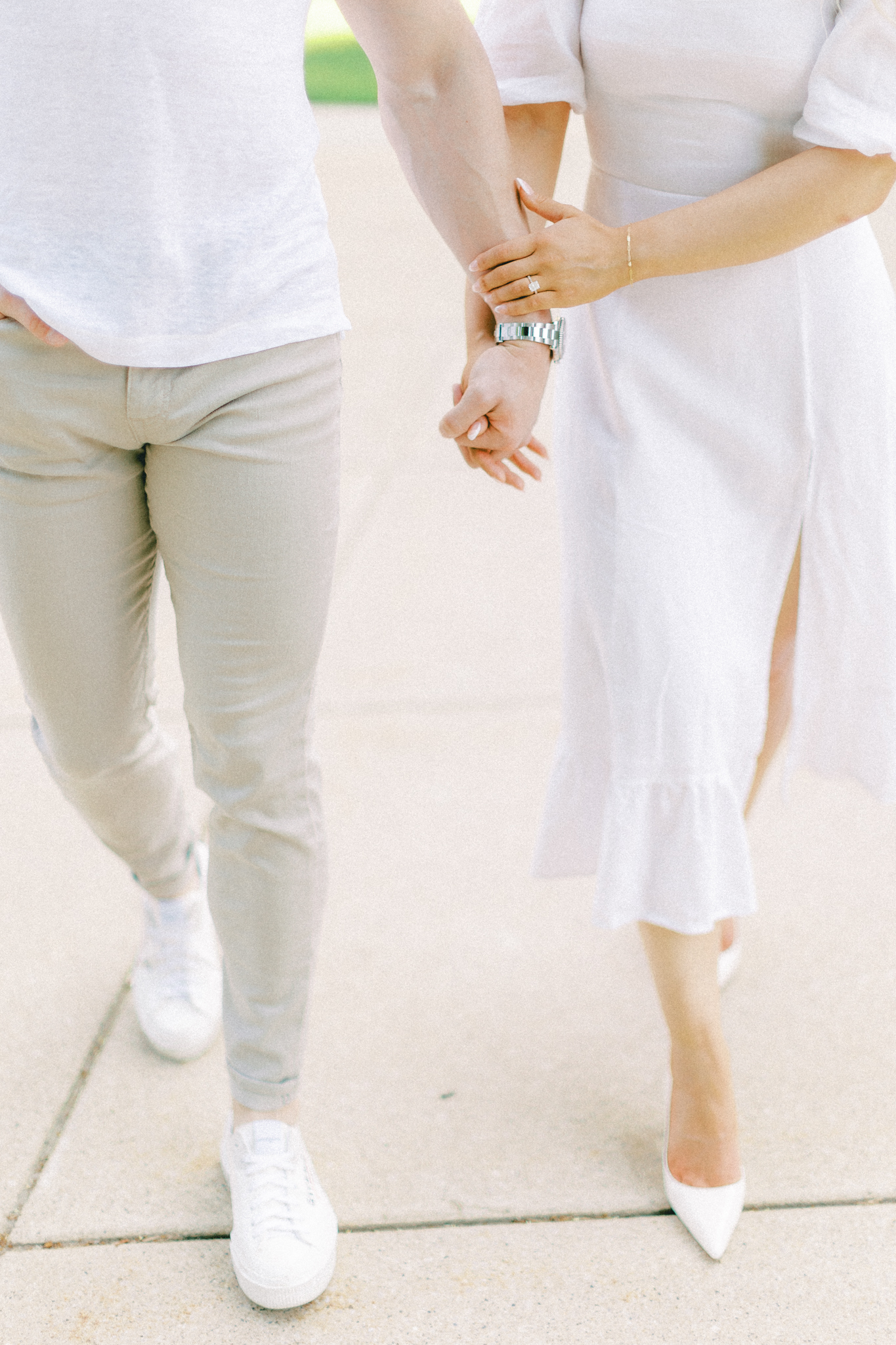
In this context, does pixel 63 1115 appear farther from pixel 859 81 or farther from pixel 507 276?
pixel 859 81

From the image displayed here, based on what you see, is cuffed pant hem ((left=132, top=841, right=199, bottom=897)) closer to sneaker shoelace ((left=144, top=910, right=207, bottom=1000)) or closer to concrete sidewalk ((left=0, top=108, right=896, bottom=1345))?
sneaker shoelace ((left=144, top=910, right=207, bottom=1000))

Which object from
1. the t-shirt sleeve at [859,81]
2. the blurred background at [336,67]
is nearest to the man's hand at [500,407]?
the t-shirt sleeve at [859,81]

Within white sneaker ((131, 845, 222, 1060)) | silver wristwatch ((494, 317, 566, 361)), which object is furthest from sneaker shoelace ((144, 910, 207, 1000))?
silver wristwatch ((494, 317, 566, 361))

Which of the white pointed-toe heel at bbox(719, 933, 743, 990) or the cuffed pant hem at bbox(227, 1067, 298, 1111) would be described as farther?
the white pointed-toe heel at bbox(719, 933, 743, 990)

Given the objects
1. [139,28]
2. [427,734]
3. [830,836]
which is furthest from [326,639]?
[139,28]

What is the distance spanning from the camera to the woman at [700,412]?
1822mm

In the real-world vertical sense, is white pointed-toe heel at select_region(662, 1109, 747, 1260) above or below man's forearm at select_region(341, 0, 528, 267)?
below

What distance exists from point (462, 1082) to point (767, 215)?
1.45 meters

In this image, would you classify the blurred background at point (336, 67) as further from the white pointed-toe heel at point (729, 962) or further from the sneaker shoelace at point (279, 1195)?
the sneaker shoelace at point (279, 1195)

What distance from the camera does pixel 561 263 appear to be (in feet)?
6.12

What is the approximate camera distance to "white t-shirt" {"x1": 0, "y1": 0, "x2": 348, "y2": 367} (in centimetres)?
150

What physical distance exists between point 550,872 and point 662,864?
295 millimetres

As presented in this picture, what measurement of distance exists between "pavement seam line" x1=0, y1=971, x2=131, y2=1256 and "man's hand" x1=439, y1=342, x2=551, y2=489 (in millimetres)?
1243

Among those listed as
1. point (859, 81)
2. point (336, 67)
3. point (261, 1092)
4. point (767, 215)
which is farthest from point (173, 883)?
point (336, 67)
